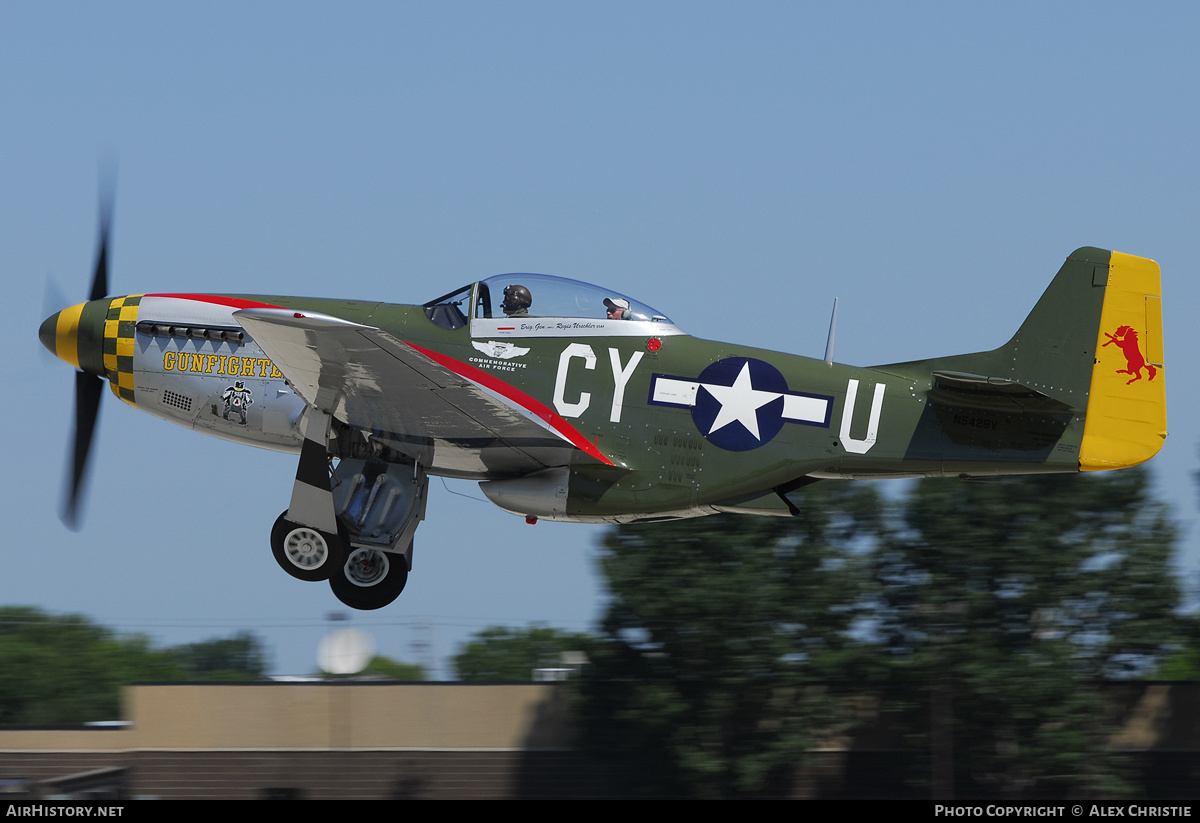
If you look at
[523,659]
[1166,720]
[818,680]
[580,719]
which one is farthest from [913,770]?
[523,659]

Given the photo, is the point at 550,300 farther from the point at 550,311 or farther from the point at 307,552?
the point at 307,552

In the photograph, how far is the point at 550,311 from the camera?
12.9 m

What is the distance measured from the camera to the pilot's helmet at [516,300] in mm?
12938

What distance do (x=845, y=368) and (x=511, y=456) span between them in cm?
315

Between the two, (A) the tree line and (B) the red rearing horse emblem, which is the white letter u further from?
(A) the tree line

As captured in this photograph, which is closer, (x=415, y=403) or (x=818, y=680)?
(x=415, y=403)

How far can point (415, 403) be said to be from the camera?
12.4 meters

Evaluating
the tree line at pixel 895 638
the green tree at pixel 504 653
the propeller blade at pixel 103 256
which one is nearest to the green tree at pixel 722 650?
the tree line at pixel 895 638

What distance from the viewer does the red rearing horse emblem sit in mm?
12375

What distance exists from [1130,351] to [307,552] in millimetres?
7688

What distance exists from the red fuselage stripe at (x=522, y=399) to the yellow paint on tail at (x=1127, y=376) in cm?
430

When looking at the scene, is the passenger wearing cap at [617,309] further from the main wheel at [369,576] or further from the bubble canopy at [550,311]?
the main wheel at [369,576]

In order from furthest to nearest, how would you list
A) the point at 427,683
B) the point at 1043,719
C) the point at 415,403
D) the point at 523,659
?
the point at 523,659 < the point at 1043,719 < the point at 427,683 < the point at 415,403

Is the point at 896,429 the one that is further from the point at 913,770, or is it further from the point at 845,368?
the point at 913,770
